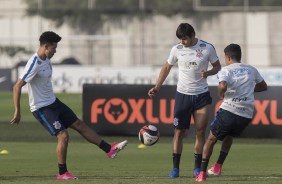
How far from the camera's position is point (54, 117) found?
14023 millimetres

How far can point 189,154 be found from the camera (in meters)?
18.4

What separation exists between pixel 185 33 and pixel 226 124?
144cm

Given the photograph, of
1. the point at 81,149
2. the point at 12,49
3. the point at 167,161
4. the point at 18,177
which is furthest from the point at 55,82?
the point at 18,177

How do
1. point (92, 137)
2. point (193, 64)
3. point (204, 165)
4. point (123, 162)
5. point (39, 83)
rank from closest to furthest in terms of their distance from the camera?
point (204, 165) < point (39, 83) < point (193, 64) < point (92, 137) < point (123, 162)

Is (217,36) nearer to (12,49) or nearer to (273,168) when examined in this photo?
(12,49)

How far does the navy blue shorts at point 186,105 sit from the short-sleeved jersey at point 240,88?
63 centimetres

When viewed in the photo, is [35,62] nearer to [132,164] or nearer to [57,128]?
[57,128]

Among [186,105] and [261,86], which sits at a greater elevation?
[261,86]

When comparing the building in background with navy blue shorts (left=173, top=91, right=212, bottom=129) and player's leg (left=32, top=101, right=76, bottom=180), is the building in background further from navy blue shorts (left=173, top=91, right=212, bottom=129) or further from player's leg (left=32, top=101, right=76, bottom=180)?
player's leg (left=32, top=101, right=76, bottom=180)

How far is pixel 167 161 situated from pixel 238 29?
3600 cm

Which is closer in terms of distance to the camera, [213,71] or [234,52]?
Answer: [234,52]

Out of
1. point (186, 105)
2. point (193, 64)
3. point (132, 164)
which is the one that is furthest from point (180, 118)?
point (132, 164)

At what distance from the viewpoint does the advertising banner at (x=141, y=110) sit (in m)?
21.7

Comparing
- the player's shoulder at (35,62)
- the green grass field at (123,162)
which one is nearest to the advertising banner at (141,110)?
the green grass field at (123,162)
